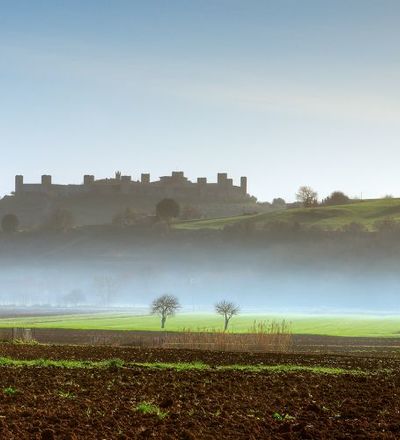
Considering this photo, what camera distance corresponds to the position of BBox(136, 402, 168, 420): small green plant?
20997 mm

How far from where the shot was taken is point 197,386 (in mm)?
28109

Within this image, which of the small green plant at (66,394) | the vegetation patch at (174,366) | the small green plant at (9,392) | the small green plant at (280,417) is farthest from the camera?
the vegetation patch at (174,366)

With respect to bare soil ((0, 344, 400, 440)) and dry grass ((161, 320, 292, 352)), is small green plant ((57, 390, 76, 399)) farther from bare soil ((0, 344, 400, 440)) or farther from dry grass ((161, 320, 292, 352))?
dry grass ((161, 320, 292, 352))

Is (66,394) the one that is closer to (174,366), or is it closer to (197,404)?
(197,404)

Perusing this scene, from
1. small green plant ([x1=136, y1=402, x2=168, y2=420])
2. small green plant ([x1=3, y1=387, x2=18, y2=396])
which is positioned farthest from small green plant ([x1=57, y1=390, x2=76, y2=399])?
small green plant ([x1=136, y1=402, x2=168, y2=420])

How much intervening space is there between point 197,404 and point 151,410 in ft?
6.72

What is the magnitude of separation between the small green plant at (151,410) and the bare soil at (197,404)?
0.11 meters

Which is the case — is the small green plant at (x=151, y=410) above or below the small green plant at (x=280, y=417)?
above

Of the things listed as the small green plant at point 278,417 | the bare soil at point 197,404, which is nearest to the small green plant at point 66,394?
the bare soil at point 197,404

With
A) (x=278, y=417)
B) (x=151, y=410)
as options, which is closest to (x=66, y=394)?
(x=151, y=410)

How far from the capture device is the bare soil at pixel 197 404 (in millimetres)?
19062

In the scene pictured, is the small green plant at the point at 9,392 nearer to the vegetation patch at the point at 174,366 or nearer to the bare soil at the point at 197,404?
the bare soil at the point at 197,404

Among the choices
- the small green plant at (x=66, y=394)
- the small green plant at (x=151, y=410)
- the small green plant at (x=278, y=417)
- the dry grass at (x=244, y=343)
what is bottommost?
the small green plant at (x=278, y=417)

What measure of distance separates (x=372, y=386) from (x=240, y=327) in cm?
6182
